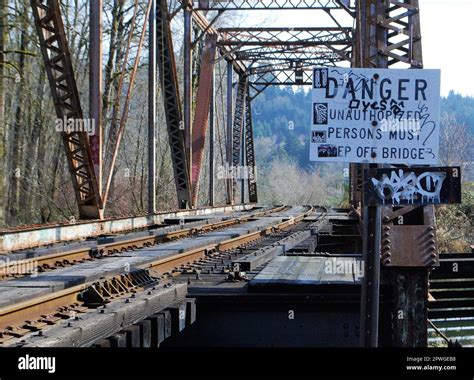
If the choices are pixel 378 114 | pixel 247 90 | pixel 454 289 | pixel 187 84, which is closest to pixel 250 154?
pixel 247 90

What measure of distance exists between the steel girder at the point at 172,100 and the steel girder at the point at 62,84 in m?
7.22

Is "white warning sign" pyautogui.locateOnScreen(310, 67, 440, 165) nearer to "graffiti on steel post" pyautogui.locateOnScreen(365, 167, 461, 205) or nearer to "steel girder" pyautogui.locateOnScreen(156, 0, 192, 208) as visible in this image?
"graffiti on steel post" pyautogui.locateOnScreen(365, 167, 461, 205)

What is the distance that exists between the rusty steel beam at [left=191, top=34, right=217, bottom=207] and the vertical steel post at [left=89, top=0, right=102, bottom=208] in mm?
8969

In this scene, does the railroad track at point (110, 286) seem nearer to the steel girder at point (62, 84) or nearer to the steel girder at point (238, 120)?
the steel girder at point (62, 84)

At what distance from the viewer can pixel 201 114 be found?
25.0 metres

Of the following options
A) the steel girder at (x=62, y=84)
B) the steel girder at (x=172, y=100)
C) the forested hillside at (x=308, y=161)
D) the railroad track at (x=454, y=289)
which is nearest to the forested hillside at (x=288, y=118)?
the forested hillside at (x=308, y=161)

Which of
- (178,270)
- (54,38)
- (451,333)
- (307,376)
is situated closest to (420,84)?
(307,376)

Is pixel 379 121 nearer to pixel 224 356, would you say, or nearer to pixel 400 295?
pixel 224 356

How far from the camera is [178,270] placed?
768 centimetres

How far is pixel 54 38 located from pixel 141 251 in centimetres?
428

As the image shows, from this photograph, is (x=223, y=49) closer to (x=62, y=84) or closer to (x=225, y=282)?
(x=62, y=84)

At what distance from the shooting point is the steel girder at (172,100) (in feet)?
61.5

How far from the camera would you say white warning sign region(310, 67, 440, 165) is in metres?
3.88

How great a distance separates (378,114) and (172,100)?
16.0 metres
